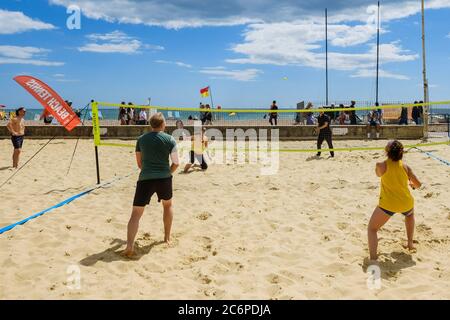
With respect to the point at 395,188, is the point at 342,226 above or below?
below

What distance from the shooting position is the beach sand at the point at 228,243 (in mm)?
3510

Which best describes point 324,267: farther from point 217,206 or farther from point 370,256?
point 217,206

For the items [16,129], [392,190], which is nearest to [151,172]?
[392,190]

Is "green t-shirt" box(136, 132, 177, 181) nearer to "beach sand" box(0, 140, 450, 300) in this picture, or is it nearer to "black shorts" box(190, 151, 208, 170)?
"beach sand" box(0, 140, 450, 300)

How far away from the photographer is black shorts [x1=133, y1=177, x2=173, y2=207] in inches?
167

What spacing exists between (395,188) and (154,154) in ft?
8.42

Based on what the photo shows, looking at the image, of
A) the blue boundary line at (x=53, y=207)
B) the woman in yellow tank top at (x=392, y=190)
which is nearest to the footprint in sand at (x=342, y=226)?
the woman in yellow tank top at (x=392, y=190)

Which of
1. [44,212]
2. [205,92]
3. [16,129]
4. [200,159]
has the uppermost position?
[205,92]

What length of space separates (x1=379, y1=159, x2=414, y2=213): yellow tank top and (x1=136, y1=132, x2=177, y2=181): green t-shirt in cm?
235

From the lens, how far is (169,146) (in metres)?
4.32

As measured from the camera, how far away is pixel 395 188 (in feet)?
13.0

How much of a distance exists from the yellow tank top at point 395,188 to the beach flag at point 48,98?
670 cm

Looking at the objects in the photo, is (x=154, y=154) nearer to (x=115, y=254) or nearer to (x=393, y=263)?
(x=115, y=254)
